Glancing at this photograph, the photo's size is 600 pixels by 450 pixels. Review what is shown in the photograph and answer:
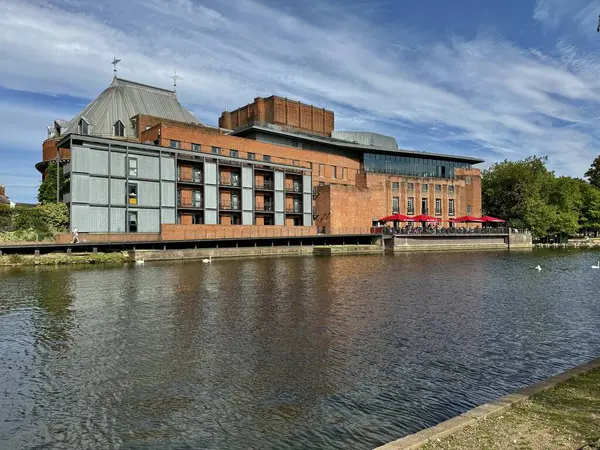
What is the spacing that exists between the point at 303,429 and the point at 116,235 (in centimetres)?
4236

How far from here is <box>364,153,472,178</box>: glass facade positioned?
80.8m

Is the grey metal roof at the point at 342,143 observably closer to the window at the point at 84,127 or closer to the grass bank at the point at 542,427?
the window at the point at 84,127

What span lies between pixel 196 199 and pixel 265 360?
1765 inches

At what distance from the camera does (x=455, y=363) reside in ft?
36.9

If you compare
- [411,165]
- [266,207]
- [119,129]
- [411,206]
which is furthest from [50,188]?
[411,165]

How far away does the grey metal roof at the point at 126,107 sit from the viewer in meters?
63.5

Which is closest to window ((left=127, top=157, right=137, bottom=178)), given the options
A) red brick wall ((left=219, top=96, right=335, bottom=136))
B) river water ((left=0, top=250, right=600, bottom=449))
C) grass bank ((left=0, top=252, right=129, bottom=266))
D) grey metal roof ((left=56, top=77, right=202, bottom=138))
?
grass bank ((left=0, top=252, right=129, bottom=266))

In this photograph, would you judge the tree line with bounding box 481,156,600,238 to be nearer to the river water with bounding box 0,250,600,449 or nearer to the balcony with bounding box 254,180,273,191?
the balcony with bounding box 254,180,273,191

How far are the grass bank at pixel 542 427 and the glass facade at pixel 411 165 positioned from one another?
73991 mm

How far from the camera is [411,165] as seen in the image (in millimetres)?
84688

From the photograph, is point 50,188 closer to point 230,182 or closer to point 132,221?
point 132,221

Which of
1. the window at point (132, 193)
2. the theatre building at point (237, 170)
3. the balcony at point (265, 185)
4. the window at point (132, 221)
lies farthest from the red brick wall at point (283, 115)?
Result: the window at point (132, 221)

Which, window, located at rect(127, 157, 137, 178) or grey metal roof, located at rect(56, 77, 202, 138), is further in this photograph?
grey metal roof, located at rect(56, 77, 202, 138)

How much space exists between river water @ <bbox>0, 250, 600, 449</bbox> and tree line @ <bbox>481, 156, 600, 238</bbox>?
65635 mm
